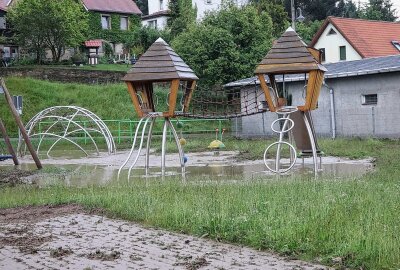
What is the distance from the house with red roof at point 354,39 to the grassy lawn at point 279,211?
32463mm

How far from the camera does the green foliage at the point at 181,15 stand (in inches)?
2292

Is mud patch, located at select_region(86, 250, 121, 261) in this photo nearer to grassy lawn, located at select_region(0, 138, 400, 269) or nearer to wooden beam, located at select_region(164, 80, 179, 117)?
grassy lawn, located at select_region(0, 138, 400, 269)

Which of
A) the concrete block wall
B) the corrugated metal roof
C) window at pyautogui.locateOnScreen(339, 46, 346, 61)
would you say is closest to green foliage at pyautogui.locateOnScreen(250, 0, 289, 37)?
window at pyautogui.locateOnScreen(339, 46, 346, 61)

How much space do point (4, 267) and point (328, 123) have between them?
25.0 metres

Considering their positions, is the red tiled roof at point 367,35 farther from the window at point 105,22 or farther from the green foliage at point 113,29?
the window at point 105,22

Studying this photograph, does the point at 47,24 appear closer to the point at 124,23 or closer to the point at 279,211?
the point at 124,23

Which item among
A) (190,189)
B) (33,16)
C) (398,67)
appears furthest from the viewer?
(33,16)

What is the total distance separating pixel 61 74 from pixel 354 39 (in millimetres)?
20979

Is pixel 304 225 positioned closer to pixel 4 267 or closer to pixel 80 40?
pixel 4 267

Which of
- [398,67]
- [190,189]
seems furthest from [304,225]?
[398,67]

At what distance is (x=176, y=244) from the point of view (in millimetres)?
7703

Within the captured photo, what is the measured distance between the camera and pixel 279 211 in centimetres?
852

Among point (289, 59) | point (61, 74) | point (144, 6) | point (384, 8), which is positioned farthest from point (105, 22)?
point (289, 59)

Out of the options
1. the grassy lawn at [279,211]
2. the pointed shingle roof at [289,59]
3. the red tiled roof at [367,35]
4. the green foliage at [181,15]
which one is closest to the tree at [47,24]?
the green foliage at [181,15]
